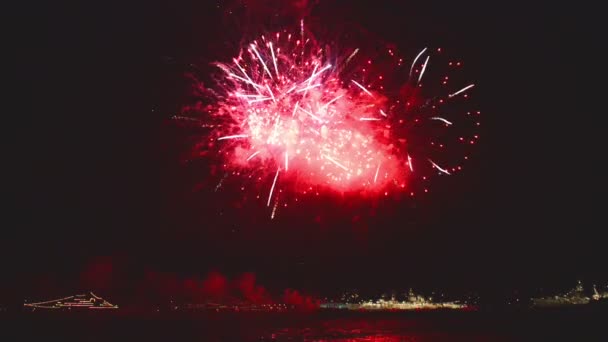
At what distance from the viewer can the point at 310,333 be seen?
18.5 meters

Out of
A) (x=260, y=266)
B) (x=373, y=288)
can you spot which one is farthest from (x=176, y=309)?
(x=373, y=288)

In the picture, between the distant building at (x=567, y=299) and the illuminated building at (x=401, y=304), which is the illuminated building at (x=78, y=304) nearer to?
the illuminated building at (x=401, y=304)

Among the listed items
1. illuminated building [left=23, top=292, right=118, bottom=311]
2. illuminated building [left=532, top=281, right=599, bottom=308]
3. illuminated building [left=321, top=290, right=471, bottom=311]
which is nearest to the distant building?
illuminated building [left=532, top=281, right=599, bottom=308]

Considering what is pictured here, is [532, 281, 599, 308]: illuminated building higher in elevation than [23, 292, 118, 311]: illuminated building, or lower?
higher

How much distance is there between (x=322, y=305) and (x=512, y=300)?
15320 mm

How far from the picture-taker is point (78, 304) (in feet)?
113

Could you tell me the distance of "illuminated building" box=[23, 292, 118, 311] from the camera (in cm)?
3312

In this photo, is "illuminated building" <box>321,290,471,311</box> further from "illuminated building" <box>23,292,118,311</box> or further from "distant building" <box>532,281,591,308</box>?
"illuminated building" <box>23,292,118,311</box>

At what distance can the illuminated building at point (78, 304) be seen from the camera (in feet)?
109

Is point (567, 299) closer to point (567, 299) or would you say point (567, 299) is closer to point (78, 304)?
point (567, 299)

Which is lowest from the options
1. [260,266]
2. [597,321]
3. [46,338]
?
[46,338]

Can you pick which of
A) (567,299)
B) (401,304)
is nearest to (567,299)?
(567,299)

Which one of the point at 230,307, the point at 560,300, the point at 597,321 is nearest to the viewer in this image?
the point at 597,321

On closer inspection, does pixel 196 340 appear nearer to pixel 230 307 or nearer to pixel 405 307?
pixel 230 307
